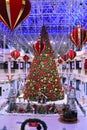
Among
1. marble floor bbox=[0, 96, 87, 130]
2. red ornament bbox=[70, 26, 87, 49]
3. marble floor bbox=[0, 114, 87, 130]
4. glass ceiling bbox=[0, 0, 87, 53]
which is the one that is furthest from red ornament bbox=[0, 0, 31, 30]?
glass ceiling bbox=[0, 0, 87, 53]

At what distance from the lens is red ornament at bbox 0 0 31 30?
5.39 m

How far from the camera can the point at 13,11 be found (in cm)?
547

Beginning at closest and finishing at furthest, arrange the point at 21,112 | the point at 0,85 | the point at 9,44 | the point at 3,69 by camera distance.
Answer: the point at 21,112 → the point at 0,85 → the point at 3,69 → the point at 9,44

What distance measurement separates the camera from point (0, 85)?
23391 mm

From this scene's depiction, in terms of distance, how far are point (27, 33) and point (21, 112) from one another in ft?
59.5

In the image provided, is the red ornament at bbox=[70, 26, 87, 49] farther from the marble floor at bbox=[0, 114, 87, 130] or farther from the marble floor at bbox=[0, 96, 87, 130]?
the marble floor at bbox=[0, 114, 87, 130]

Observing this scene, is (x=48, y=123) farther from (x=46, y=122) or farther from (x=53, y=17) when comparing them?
(x=53, y=17)

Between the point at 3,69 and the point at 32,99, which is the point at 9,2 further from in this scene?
the point at 3,69

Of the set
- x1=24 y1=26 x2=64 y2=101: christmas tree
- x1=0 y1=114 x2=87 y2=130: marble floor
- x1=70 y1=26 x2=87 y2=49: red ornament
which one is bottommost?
x1=0 y1=114 x2=87 y2=130: marble floor

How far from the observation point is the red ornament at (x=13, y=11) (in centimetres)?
539

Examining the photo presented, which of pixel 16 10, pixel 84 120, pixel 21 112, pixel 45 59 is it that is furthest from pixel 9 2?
pixel 45 59

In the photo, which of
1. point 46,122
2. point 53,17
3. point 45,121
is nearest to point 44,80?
point 45,121

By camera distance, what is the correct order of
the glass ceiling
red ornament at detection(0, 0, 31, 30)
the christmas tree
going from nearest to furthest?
red ornament at detection(0, 0, 31, 30) < the christmas tree < the glass ceiling

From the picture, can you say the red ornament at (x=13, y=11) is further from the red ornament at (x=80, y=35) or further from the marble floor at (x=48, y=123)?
the marble floor at (x=48, y=123)
